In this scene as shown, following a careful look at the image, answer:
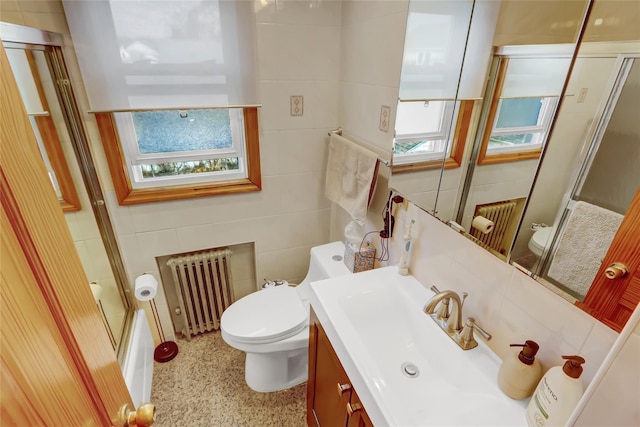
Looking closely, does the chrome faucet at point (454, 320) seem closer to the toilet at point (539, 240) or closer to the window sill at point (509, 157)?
the toilet at point (539, 240)

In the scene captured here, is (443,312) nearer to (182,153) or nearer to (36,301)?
(36,301)

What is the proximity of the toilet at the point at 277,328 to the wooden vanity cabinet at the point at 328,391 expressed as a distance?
260mm

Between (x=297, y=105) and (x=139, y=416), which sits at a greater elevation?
(x=297, y=105)

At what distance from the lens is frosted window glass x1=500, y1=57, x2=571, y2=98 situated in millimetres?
817

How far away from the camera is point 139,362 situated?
1.67m

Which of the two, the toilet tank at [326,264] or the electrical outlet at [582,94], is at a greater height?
the electrical outlet at [582,94]

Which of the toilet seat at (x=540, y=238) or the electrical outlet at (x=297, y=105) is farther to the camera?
the electrical outlet at (x=297, y=105)

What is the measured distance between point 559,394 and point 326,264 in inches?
44.8

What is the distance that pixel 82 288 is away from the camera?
561 mm

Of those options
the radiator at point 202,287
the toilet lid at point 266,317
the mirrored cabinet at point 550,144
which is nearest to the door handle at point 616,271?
the mirrored cabinet at point 550,144

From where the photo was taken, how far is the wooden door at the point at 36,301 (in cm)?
36

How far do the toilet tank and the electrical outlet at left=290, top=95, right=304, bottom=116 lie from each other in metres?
0.75

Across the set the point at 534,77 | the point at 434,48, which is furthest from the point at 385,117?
the point at 534,77

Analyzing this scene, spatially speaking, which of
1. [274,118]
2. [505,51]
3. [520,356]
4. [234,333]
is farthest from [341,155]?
[520,356]
